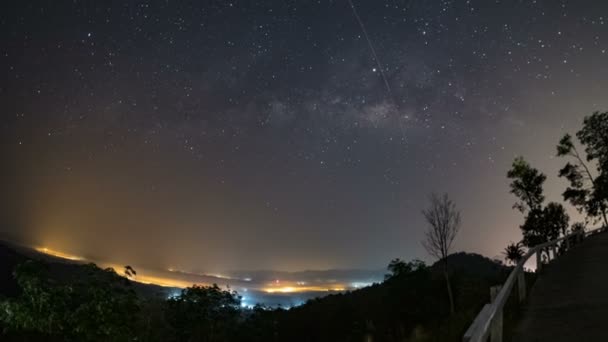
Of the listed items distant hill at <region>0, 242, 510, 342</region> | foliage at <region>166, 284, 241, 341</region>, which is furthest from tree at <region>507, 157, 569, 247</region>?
foliage at <region>166, 284, 241, 341</region>

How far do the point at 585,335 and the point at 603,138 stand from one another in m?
39.5

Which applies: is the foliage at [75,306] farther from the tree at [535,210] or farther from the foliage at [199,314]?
the tree at [535,210]

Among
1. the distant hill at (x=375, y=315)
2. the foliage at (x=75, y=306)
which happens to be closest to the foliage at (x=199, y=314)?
the distant hill at (x=375, y=315)

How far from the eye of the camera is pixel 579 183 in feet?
130

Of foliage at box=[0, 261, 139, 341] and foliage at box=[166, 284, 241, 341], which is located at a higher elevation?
foliage at box=[0, 261, 139, 341]

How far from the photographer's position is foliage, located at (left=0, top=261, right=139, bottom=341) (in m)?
10.2

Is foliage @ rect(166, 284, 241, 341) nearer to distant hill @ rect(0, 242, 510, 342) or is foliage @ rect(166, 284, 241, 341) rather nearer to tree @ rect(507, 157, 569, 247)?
distant hill @ rect(0, 242, 510, 342)

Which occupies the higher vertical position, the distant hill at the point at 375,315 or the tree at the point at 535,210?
the tree at the point at 535,210

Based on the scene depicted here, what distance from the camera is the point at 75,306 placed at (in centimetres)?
1145

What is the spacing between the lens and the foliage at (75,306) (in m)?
10.2

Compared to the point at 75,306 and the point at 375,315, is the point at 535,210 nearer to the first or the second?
the point at 375,315

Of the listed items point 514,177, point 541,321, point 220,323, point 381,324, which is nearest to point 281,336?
point 381,324

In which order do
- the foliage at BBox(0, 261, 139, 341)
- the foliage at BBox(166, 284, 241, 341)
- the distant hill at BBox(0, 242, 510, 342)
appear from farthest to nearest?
the distant hill at BBox(0, 242, 510, 342)
the foliage at BBox(166, 284, 241, 341)
the foliage at BBox(0, 261, 139, 341)

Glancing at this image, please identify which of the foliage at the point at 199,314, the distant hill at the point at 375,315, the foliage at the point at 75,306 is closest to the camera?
the foliage at the point at 75,306
